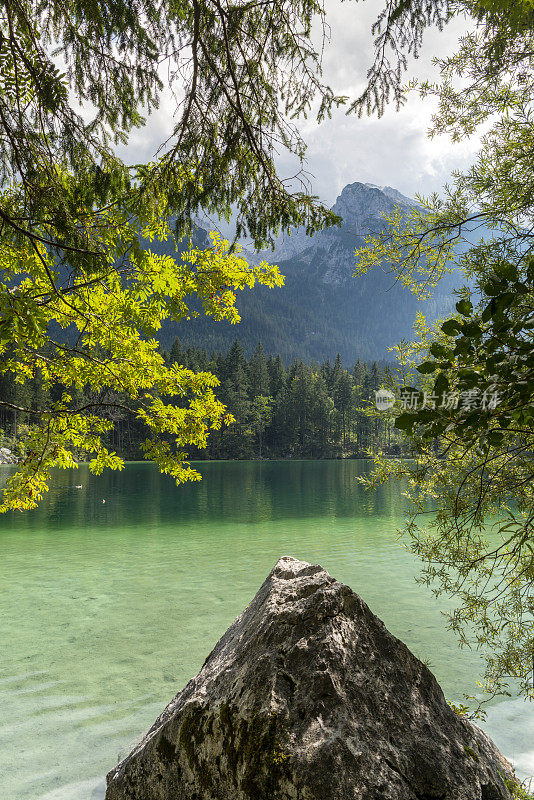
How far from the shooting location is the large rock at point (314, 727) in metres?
2.10

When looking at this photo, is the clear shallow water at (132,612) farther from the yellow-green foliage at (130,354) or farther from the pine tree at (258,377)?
the pine tree at (258,377)

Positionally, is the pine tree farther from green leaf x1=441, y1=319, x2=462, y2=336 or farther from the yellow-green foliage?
green leaf x1=441, y1=319, x2=462, y2=336

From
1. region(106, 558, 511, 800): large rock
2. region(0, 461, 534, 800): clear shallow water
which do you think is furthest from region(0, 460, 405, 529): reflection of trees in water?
region(106, 558, 511, 800): large rock

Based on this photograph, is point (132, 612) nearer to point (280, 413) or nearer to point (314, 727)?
point (314, 727)

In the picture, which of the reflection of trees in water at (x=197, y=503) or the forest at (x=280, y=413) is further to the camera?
the forest at (x=280, y=413)

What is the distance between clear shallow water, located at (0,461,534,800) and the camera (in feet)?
16.4

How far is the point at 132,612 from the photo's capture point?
9.07m

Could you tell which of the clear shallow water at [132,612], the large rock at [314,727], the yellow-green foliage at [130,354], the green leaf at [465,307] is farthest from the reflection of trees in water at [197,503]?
the green leaf at [465,307]

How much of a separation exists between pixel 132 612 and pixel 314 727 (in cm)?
782

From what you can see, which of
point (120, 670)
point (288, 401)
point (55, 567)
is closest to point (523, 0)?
point (120, 670)

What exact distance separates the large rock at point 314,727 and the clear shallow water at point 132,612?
2.62 m

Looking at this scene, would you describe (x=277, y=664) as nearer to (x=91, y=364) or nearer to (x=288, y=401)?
(x=91, y=364)

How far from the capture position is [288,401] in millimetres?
82750

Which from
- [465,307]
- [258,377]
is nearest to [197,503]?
[465,307]
